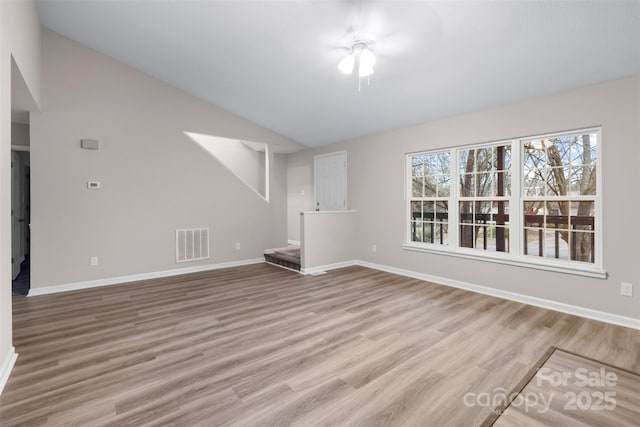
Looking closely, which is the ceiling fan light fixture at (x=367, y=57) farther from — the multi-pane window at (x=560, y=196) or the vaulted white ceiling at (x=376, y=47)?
the multi-pane window at (x=560, y=196)

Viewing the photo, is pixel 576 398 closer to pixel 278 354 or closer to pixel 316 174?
pixel 278 354

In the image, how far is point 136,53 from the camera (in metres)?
4.30

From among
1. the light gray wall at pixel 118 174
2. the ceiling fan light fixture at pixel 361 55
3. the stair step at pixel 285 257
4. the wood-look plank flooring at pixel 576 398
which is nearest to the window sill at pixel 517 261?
the wood-look plank flooring at pixel 576 398

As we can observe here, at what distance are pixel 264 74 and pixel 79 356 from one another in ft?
12.4

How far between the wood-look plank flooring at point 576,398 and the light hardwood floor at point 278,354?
0.13 meters

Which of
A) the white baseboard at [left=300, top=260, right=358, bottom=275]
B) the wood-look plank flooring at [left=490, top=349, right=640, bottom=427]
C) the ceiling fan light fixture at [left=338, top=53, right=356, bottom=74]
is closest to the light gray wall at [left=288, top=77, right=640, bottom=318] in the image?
the white baseboard at [left=300, top=260, right=358, bottom=275]

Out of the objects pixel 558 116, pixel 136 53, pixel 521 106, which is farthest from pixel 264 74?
pixel 558 116

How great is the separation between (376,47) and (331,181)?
10.9ft

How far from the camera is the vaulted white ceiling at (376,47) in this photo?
2.64 meters

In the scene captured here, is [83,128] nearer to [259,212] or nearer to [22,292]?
[22,292]

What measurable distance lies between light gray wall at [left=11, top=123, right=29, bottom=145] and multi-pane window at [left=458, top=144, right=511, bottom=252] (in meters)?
6.52

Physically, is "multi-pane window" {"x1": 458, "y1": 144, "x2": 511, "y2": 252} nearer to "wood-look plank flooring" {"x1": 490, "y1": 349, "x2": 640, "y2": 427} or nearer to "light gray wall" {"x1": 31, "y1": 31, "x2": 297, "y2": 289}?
"wood-look plank flooring" {"x1": 490, "y1": 349, "x2": 640, "y2": 427}

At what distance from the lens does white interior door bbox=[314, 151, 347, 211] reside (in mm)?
6094

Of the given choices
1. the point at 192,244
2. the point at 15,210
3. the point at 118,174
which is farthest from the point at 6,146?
the point at 15,210
